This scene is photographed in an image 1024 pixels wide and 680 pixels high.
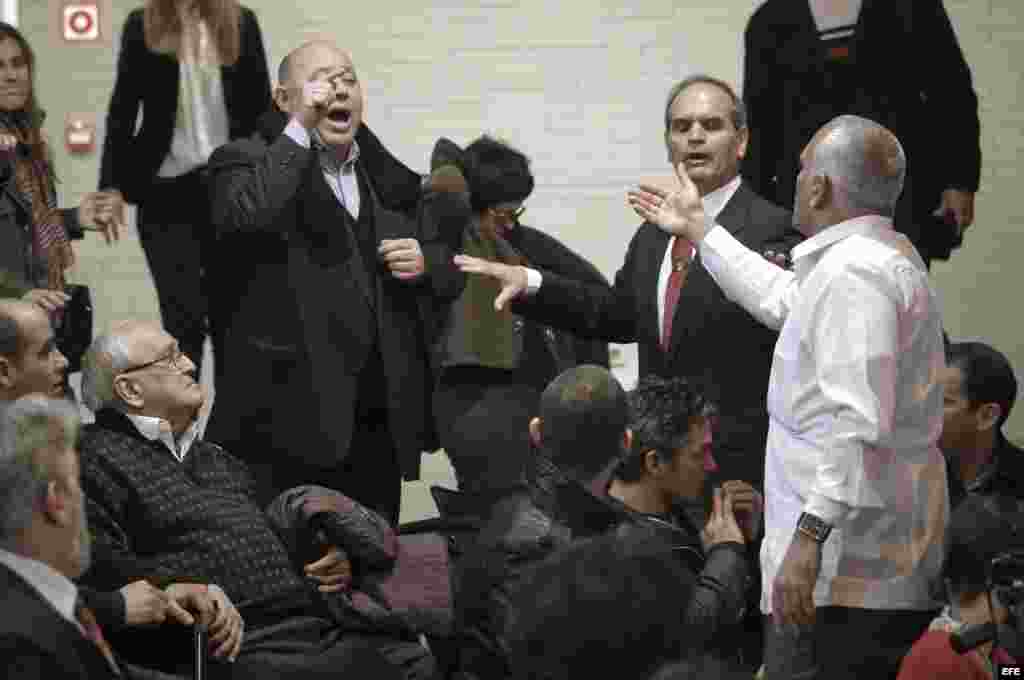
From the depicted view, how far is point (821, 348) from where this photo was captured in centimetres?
360

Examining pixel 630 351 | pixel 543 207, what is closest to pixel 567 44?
pixel 543 207

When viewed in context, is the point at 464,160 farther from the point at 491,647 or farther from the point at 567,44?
the point at 491,647

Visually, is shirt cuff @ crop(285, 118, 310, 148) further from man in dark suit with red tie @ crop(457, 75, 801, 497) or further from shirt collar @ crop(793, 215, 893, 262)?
shirt collar @ crop(793, 215, 893, 262)

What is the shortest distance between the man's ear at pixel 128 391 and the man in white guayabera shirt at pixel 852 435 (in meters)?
1.36

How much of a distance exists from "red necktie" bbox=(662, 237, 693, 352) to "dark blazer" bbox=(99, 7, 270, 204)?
1.38 metres

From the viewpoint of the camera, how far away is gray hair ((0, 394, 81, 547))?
2.87 m

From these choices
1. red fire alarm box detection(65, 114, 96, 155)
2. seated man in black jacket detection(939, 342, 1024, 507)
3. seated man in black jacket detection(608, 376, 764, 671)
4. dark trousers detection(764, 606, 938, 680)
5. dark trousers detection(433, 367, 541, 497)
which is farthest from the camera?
red fire alarm box detection(65, 114, 96, 155)

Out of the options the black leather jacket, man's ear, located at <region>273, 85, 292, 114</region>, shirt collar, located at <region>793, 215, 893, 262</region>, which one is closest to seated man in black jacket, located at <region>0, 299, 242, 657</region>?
the black leather jacket

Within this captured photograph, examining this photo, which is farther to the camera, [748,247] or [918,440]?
[748,247]

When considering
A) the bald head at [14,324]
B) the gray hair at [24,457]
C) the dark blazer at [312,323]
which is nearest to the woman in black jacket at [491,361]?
the dark blazer at [312,323]

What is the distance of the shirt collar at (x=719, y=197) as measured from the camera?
4508 mm

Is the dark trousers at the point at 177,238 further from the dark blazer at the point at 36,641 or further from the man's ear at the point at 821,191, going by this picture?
the dark blazer at the point at 36,641

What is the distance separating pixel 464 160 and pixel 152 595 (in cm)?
216

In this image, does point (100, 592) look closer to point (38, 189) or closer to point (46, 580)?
point (46, 580)
